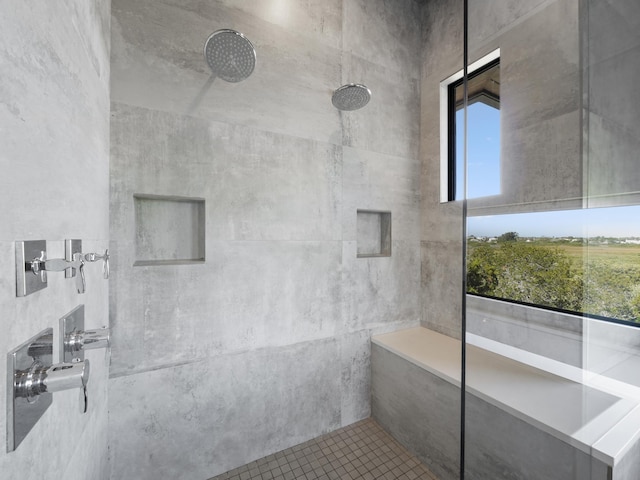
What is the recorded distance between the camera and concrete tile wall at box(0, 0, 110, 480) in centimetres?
46

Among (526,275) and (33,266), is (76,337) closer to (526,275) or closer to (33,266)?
(33,266)

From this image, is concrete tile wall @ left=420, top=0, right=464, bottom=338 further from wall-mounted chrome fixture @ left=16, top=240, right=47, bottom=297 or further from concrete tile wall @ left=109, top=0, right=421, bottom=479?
wall-mounted chrome fixture @ left=16, top=240, right=47, bottom=297

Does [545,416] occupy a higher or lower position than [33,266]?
lower

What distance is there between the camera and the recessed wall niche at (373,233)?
1948 mm

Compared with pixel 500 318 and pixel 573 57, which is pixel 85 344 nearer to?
pixel 500 318

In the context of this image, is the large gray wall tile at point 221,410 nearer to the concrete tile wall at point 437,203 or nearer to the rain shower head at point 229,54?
the concrete tile wall at point 437,203

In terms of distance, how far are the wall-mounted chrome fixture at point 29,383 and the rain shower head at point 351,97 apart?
5.40 feet

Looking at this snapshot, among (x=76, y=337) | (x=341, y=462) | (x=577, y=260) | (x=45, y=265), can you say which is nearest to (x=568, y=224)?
(x=577, y=260)

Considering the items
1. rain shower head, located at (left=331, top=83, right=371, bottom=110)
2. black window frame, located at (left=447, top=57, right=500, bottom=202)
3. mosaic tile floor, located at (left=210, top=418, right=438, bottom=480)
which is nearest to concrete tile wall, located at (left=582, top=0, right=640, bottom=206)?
rain shower head, located at (left=331, top=83, right=371, bottom=110)

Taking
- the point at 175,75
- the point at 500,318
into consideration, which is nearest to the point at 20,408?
the point at 500,318

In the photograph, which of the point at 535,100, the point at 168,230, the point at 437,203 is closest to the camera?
the point at 535,100

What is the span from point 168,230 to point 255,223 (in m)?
0.43

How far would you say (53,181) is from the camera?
640 millimetres

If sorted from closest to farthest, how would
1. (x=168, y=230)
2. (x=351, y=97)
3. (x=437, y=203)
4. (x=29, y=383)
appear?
(x=29, y=383)
(x=168, y=230)
(x=351, y=97)
(x=437, y=203)
